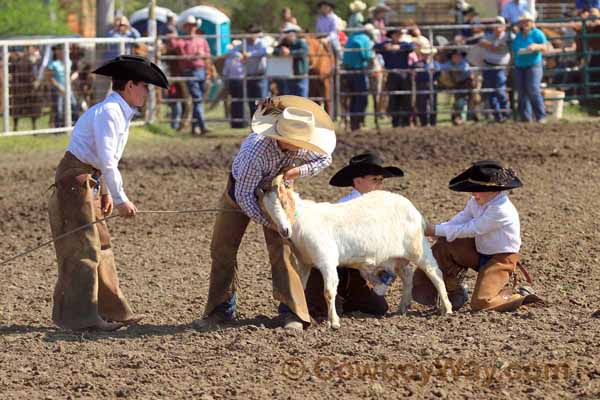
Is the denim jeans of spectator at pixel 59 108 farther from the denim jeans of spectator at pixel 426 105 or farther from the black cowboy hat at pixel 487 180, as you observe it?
the black cowboy hat at pixel 487 180

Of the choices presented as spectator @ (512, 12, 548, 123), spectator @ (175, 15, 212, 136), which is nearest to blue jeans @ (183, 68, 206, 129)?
spectator @ (175, 15, 212, 136)

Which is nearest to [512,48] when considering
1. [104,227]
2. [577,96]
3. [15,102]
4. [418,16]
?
[577,96]

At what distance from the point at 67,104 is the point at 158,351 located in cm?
1211

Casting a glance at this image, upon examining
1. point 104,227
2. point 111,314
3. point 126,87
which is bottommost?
point 111,314

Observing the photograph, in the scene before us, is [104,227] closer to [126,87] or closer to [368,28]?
[126,87]

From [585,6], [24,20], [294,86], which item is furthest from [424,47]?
[24,20]

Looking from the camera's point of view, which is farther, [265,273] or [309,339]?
[265,273]

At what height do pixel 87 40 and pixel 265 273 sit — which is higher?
pixel 87 40

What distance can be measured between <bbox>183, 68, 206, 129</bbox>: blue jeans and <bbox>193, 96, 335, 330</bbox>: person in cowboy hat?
39.8ft

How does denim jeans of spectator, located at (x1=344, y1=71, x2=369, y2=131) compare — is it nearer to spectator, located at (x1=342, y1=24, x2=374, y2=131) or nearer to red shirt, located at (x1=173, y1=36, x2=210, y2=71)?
spectator, located at (x1=342, y1=24, x2=374, y2=131)

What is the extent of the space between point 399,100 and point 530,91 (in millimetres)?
2074

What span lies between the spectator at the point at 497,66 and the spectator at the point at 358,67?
1795 millimetres

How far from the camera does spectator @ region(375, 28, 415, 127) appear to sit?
60.6 ft

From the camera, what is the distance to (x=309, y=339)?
6586 mm
